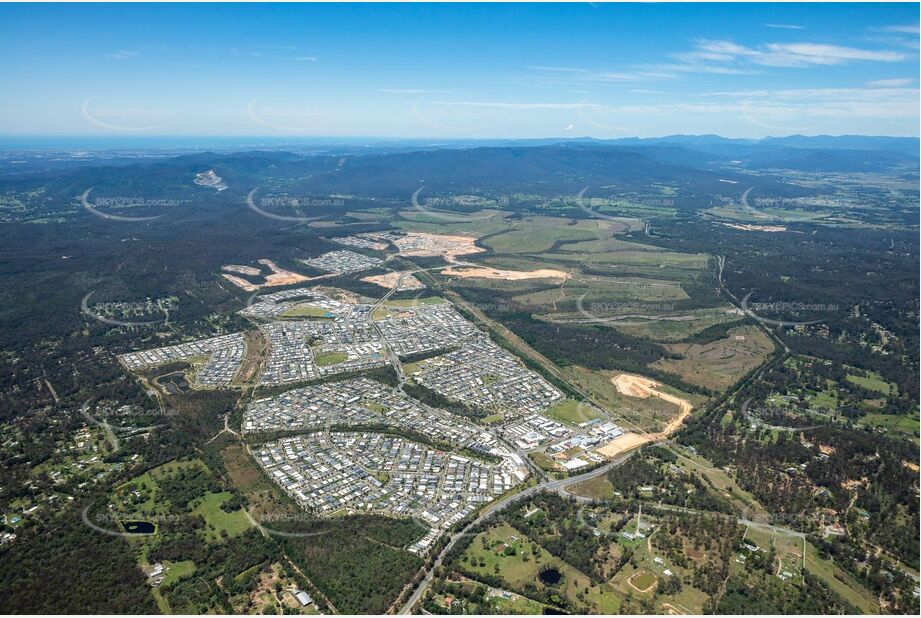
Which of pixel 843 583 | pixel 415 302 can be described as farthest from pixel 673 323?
pixel 843 583

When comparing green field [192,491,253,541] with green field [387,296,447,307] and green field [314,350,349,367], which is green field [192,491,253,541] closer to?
green field [314,350,349,367]

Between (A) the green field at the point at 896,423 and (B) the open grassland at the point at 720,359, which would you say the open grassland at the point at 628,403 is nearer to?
(B) the open grassland at the point at 720,359

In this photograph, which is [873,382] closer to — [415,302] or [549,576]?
[549,576]

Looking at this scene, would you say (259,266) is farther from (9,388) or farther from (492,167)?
(492,167)

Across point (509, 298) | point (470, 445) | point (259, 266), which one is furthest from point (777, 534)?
point (259, 266)

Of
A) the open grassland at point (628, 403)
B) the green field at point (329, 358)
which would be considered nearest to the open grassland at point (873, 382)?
the open grassland at point (628, 403)

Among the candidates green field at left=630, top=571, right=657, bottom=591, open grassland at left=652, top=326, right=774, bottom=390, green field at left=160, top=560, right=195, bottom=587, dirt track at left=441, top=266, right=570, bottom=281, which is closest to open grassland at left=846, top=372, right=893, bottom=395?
open grassland at left=652, top=326, right=774, bottom=390

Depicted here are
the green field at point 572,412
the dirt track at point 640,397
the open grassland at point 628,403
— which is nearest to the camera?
the dirt track at point 640,397
